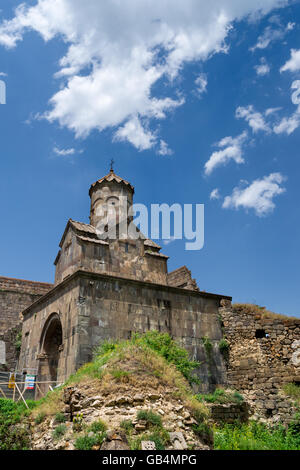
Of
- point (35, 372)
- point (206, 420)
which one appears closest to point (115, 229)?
point (35, 372)

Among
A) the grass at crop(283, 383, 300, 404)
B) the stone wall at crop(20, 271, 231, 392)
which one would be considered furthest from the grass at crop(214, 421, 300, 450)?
the stone wall at crop(20, 271, 231, 392)

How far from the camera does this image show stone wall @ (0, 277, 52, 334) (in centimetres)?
1755

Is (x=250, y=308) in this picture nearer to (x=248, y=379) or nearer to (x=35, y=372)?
(x=248, y=379)

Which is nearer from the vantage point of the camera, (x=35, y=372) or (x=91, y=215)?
(x=35, y=372)

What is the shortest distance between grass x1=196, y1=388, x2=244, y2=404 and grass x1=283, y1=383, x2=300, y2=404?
124 cm

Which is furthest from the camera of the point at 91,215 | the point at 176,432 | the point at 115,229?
the point at 91,215

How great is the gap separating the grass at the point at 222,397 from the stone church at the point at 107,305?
471 millimetres

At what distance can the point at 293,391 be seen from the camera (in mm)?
10539

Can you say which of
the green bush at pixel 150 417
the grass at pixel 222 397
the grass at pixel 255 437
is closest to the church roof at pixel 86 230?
the grass at pixel 222 397

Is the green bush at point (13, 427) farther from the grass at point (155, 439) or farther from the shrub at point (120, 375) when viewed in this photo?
the grass at point (155, 439)

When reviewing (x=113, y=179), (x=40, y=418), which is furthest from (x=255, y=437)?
(x=113, y=179)

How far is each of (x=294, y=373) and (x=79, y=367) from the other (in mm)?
5851

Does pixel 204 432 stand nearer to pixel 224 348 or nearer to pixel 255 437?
pixel 255 437

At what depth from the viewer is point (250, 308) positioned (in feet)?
41.6
